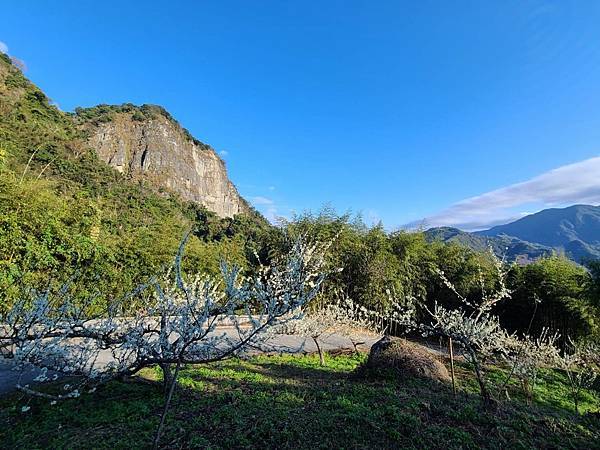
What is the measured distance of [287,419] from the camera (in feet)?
12.5

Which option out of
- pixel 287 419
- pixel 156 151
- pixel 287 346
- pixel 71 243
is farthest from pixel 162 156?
pixel 287 419

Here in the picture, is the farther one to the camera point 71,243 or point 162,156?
point 162,156

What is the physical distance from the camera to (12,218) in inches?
279

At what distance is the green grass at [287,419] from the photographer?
3355mm

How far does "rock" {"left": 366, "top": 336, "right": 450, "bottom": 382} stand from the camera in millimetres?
6067

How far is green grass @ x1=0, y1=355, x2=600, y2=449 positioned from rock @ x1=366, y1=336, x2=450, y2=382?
44 centimetres

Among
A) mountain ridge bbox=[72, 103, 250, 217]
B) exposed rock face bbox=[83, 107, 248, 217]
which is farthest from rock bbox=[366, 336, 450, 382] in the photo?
exposed rock face bbox=[83, 107, 248, 217]

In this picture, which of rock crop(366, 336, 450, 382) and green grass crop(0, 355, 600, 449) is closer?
green grass crop(0, 355, 600, 449)

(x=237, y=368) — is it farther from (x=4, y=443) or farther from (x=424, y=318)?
(x=424, y=318)

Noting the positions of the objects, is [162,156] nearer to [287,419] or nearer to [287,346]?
[287,346]

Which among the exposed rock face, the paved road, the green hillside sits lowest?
Result: the paved road

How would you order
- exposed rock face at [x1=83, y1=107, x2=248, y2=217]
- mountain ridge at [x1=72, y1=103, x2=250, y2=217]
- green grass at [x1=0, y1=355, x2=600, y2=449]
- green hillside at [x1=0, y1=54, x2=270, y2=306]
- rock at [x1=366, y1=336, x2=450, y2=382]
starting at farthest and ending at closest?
exposed rock face at [x1=83, y1=107, x2=248, y2=217] → mountain ridge at [x1=72, y1=103, x2=250, y2=217] → green hillside at [x1=0, y1=54, x2=270, y2=306] → rock at [x1=366, y1=336, x2=450, y2=382] → green grass at [x1=0, y1=355, x2=600, y2=449]

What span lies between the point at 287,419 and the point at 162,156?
75620 millimetres

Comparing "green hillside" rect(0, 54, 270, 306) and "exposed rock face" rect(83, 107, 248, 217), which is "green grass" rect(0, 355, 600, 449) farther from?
"exposed rock face" rect(83, 107, 248, 217)
